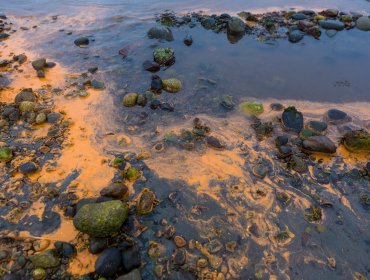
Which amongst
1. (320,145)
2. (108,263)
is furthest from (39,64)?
(320,145)

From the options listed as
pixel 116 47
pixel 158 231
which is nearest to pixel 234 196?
pixel 158 231

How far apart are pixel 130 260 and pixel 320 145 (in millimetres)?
4733

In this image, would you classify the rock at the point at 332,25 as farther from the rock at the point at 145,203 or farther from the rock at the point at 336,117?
the rock at the point at 145,203

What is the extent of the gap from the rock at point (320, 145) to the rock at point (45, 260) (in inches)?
218

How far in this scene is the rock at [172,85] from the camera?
8.73m

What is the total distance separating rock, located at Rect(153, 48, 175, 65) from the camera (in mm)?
9906

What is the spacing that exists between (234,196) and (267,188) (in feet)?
2.37

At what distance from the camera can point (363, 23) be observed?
39.3 ft

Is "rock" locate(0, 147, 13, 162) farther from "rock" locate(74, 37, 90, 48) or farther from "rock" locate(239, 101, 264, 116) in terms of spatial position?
"rock" locate(74, 37, 90, 48)

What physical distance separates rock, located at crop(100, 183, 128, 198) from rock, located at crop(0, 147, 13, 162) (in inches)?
97.4

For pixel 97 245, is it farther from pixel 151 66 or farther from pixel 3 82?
pixel 3 82

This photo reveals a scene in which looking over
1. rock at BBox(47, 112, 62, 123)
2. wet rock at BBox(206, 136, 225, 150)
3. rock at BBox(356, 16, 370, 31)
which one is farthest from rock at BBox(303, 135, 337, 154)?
rock at BBox(356, 16, 370, 31)

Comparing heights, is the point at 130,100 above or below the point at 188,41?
below

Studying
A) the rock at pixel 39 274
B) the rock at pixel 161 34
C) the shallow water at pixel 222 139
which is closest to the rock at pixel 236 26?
the shallow water at pixel 222 139
